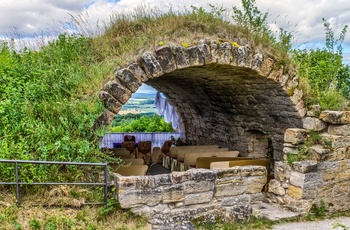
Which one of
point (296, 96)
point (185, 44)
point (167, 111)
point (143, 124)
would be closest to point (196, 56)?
point (185, 44)

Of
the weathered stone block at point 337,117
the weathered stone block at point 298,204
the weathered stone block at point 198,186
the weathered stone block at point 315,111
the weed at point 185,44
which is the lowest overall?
the weathered stone block at point 298,204

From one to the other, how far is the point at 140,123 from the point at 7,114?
1194 centimetres

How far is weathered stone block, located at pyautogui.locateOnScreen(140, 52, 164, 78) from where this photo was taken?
5746mm

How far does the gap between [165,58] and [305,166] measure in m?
3.25

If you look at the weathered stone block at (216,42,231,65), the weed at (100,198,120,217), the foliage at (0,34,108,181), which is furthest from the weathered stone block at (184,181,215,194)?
the weathered stone block at (216,42,231,65)

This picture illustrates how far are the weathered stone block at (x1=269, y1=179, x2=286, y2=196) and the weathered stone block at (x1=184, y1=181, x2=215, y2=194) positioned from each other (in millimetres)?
2002

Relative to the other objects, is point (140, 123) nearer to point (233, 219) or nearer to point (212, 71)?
point (212, 71)

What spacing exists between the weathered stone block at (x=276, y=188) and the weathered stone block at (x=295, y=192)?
0.49ft

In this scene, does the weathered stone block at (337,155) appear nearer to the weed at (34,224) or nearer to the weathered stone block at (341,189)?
the weathered stone block at (341,189)

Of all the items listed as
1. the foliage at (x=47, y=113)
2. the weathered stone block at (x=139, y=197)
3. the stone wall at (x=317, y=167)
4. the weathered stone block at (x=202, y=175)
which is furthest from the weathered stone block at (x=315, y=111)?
the foliage at (x=47, y=113)

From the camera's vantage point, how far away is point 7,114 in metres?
5.24

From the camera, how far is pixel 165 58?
19.4 feet

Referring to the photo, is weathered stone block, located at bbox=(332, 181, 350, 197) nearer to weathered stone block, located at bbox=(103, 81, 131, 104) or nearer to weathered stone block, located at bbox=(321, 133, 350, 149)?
weathered stone block, located at bbox=(321, 133, 350, 149)

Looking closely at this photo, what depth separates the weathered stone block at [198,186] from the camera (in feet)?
17.4
